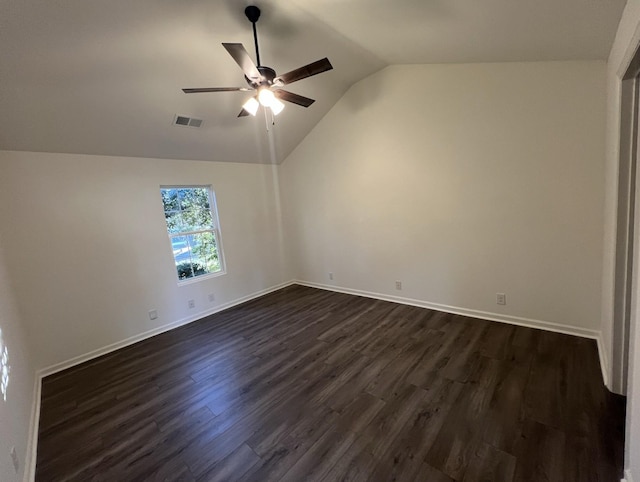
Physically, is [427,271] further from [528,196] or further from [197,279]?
[197,279]

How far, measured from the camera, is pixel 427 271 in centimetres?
373

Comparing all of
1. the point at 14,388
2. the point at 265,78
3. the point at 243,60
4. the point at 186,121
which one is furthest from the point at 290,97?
the point at 14,388

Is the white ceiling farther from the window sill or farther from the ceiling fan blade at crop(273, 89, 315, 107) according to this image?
the window sill

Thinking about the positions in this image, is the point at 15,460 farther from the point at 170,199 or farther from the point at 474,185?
the point at 474,185

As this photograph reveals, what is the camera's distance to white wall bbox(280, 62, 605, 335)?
2641 mm

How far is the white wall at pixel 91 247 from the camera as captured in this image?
2.88 metres

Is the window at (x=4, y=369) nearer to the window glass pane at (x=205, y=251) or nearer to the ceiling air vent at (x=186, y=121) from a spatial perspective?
the window glass pane at (x=205, y=251)

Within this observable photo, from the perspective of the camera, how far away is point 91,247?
3279 mm

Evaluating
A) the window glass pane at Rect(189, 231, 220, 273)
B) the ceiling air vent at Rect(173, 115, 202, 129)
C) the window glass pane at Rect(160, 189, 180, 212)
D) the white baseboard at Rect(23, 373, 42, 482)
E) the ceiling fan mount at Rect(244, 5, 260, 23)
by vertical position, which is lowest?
the white baseboard at Rect(23, 373, 42, 482)

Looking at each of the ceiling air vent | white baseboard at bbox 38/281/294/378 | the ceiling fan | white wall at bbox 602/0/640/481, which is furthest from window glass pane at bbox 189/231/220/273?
white wall at bbox 602/0/640/481

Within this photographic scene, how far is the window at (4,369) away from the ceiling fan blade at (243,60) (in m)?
2.46

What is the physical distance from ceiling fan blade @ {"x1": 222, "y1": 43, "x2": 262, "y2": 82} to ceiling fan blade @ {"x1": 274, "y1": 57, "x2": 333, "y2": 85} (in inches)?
6.7

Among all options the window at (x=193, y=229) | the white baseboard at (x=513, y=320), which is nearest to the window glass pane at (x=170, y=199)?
the window at (x=193, y=229)

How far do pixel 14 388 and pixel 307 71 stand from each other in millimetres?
3110
